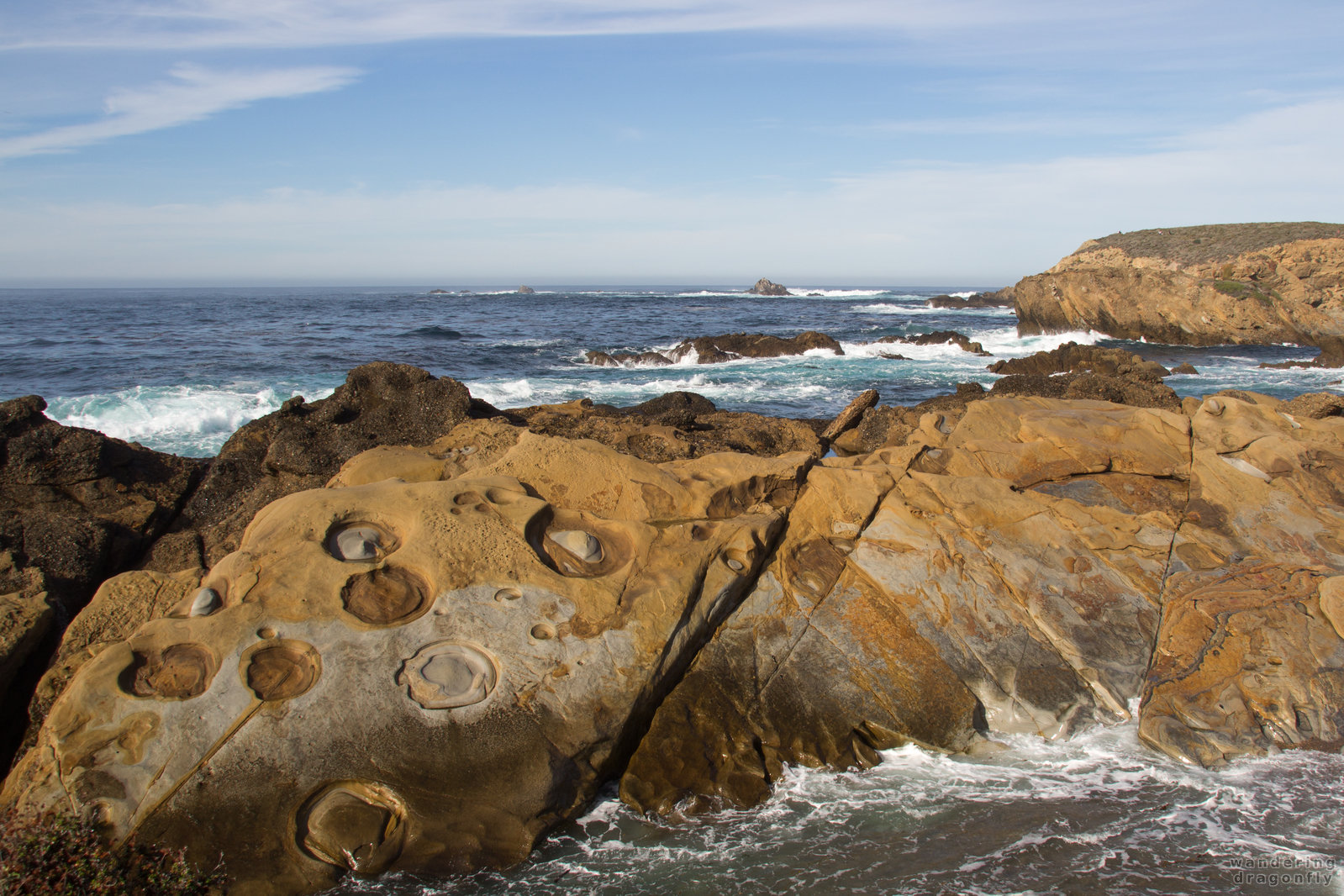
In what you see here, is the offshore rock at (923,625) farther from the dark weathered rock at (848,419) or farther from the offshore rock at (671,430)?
the dark weathered rock at (848,419)

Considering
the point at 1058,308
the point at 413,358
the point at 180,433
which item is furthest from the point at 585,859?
the point at 1058,308

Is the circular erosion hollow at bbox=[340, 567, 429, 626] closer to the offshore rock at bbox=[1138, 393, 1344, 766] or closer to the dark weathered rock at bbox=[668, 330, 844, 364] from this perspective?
the offshore rock at bbox=[1138, 393, 1344, 766]

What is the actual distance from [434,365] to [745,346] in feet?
38.0

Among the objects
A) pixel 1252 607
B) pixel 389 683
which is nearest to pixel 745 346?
pixel 1252 607

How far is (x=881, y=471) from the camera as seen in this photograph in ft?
20.6

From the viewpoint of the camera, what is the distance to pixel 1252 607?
18.0ft

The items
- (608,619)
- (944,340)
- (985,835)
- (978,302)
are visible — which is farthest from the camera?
(978,302)

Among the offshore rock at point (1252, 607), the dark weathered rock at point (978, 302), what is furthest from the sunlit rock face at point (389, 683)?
the dark weathered rock at point (978, 302)

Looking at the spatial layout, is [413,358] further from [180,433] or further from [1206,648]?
[1206,648]

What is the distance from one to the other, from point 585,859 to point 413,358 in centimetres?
2359

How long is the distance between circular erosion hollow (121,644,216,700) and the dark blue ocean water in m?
9.73

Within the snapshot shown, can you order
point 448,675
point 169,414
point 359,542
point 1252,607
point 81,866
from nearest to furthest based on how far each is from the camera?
point 81,866
point 448,675
point 359,542
point 1252,607
point 169,414

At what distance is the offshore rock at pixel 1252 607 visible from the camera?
16.3 ft

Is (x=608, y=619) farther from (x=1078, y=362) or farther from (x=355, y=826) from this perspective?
(x=1078, y=362)
